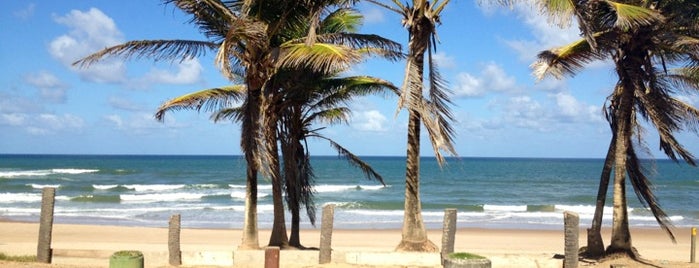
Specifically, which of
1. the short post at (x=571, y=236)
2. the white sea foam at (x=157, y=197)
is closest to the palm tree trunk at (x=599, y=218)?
the short post at (x=571, y=236)

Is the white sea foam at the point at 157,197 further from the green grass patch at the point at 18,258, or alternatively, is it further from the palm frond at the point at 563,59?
the palm frond at the point at 563,59

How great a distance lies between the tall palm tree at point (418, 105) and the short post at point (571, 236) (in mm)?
1916

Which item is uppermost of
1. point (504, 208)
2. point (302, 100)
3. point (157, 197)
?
point (302, 100)

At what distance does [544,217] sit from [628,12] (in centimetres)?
2276

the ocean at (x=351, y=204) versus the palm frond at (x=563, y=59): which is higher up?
the palm frond at (x=563, y=59)

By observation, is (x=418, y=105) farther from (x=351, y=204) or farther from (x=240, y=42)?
(x=351, y=204)

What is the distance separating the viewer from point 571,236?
32.1 ft

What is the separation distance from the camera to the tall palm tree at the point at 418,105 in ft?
35.2

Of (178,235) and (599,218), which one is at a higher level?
(599,218)

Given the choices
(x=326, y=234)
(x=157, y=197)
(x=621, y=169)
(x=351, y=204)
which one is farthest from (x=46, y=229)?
(x=157, y=197)

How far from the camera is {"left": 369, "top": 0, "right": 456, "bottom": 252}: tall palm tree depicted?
35.2ft

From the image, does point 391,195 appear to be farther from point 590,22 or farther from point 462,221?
point 590,22

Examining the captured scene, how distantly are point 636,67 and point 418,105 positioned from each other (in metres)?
3.55

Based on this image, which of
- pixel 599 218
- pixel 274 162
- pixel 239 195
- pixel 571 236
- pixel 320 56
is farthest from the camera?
pixel 239 195
